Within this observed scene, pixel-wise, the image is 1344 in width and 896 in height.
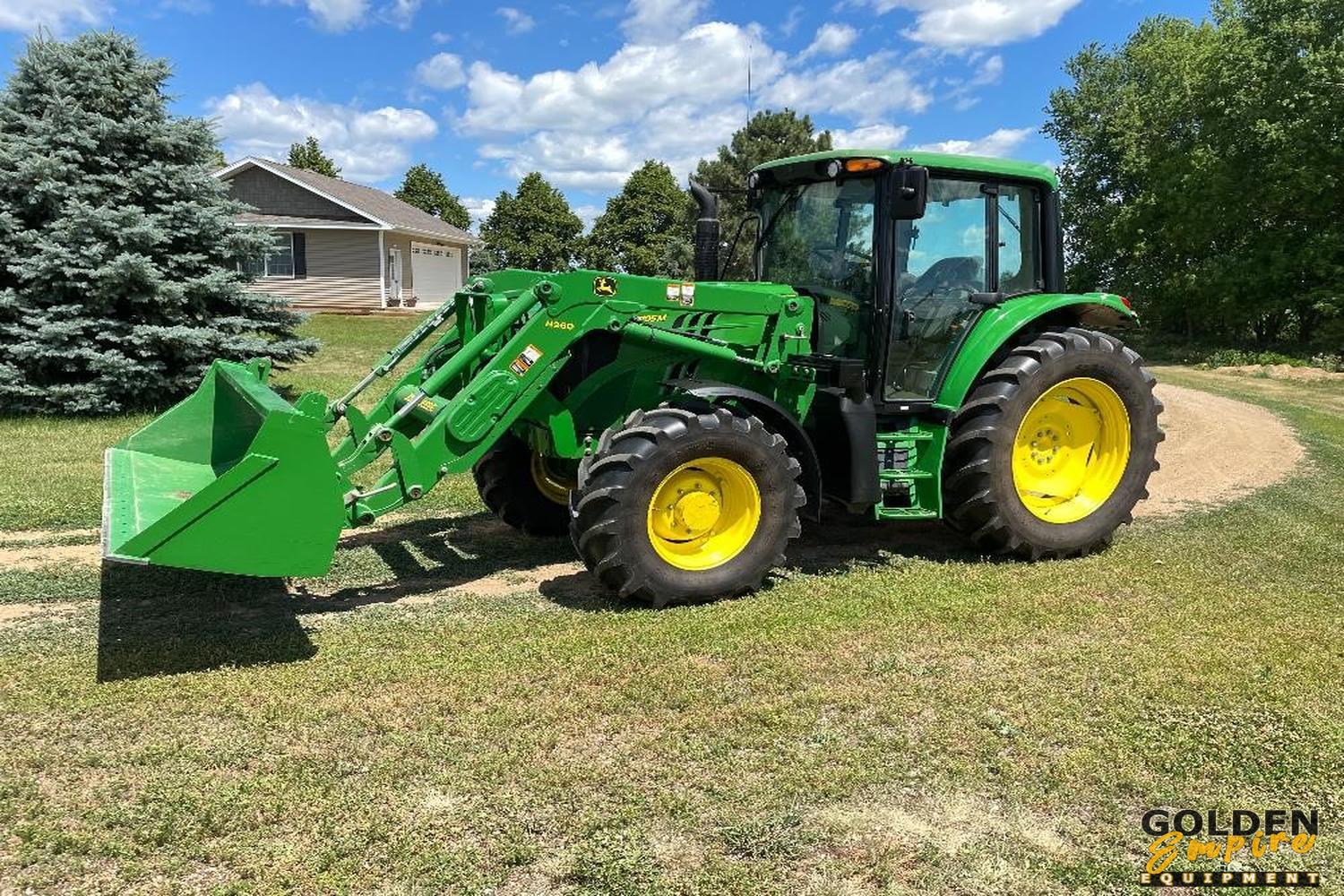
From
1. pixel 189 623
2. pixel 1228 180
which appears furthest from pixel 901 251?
pixel 1228 180

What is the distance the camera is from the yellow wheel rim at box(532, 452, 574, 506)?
258 inches

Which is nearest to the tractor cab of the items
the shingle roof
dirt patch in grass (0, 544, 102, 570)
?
dirt patch in grass (0, 544, 102, 570)

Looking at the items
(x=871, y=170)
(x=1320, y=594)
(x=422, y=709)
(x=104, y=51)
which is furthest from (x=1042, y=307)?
(x=104, y=51)

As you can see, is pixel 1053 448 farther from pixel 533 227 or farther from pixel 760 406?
pixel 533 227

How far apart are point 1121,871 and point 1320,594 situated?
3.40 metres

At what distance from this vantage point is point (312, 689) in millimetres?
4078

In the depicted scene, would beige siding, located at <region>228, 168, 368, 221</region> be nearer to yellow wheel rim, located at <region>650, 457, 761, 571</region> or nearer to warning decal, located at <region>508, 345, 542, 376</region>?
warning decal, located at <region>508, 345, 542, 376</region>

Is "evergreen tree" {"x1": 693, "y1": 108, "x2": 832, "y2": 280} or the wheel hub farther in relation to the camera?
"evergreen tree" {"x1": 693, "y1": 108, "x2": 832, "y2": 280}

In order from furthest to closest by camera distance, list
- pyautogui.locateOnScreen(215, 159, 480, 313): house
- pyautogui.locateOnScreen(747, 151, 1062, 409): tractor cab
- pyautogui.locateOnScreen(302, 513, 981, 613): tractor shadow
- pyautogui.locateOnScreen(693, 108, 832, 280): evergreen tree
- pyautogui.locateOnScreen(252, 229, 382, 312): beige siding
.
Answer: pyautogui.locateOnScreen(693, 108, 832, 280): evergreen tree < pyautogui.locateOnScreen(252, 229, 382, 312): beige siding < pyautogui.locateOnScreen(215, 159, 480, 313): house < pyautogui.locateOnScreen(747, 151, 1062, 409): tractor cab < pyautogui.locateOnScreen(302, 513, 981, 613): tractor shadow

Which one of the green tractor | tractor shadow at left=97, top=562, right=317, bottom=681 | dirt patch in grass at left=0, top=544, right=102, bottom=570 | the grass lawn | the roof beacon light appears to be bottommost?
the grass lawn

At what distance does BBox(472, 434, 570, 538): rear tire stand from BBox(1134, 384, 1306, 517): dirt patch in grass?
451 centimetres

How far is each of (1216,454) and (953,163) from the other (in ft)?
19.8

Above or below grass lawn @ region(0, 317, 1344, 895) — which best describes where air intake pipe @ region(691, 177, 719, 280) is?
above

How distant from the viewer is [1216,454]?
10.1 metres
